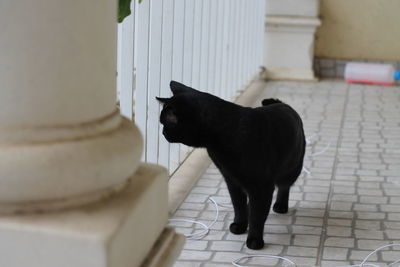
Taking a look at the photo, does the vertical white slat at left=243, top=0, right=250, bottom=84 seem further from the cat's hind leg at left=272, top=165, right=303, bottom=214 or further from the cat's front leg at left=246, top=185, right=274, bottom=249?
the cat's front leg at left=246, top=185, right=274, bottom=249

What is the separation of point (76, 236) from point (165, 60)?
212 cm

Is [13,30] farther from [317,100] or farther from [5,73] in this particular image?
[317,100]

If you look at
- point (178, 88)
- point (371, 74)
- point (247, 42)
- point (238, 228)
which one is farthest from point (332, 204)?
point (371, 74)

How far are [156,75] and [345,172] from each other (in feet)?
3.48

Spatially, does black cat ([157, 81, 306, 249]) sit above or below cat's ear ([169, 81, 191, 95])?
below

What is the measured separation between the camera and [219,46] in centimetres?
419

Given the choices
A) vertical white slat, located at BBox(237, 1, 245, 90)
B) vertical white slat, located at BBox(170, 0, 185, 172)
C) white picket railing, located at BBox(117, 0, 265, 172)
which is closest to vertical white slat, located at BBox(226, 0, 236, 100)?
white picket railing, located at BBox(117, 0, 265, 172)

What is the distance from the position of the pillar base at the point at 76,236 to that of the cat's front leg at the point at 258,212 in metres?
1.32

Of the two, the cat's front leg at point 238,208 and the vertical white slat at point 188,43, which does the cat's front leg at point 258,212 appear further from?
the vertical white slat at point 188,43

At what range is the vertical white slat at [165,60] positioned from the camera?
3049 millimetres

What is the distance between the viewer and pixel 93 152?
105cm

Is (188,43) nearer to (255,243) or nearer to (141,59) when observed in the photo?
(141,59)

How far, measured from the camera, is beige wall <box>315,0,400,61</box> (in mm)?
5910

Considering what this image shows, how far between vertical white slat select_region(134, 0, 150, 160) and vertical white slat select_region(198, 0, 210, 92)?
36.5 inches
